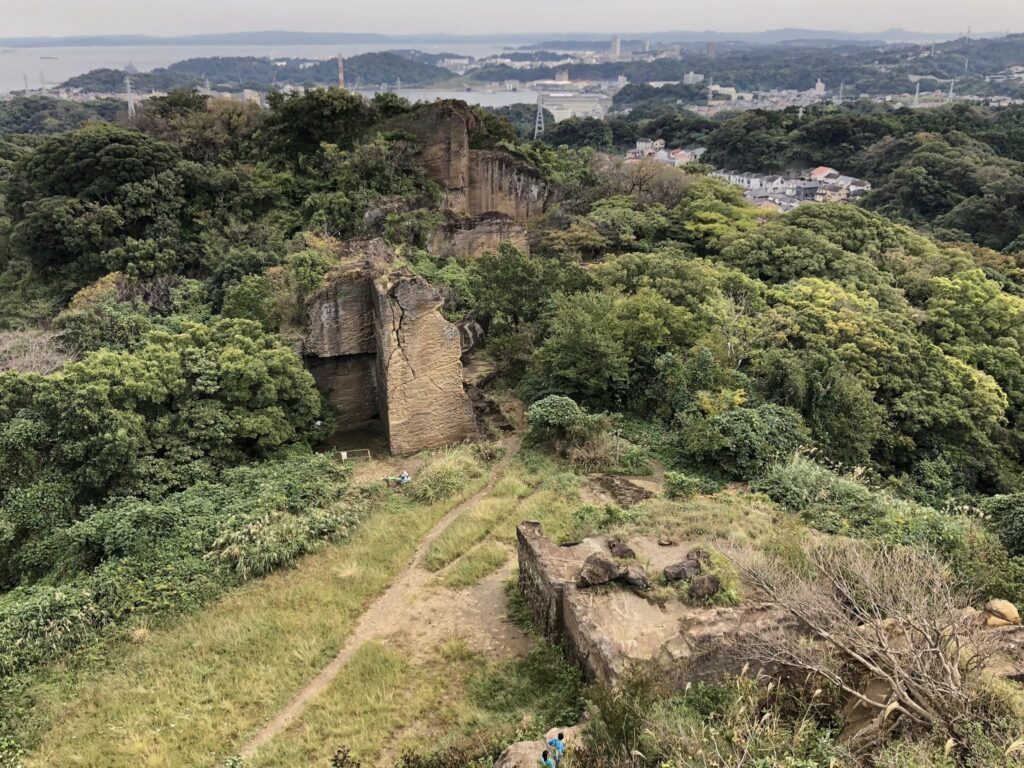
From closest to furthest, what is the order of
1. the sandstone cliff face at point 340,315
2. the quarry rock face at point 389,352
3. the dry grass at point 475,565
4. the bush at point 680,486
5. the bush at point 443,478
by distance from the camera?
1. the dry grass at point 475,565
2. the bush at point 680,486
3. the bush at point 443,478
4. the quarry rock face at point 389,352
5. the sandstone cliff face at point 340,315

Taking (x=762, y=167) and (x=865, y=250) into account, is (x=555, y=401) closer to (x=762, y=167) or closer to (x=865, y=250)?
(x=865, y=250)

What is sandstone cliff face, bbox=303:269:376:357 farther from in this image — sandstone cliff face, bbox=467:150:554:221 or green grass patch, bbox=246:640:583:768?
sandstone cliff face, bbox=467:150:554:221

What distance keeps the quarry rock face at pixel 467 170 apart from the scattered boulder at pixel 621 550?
19.6 m

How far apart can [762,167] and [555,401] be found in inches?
2556

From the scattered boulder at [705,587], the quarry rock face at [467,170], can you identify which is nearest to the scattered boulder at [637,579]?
the scattered boulder at [705,587]

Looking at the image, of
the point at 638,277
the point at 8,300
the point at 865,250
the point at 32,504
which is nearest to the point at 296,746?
the point at 32,504

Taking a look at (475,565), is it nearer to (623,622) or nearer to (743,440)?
(623,622)

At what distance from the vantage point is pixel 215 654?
9.88 metres

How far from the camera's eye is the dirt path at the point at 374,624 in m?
8.84

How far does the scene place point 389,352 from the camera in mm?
15891

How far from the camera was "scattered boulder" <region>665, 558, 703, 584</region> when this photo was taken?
378 inches

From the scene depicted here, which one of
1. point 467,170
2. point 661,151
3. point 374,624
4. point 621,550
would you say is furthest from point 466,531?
point 661,151

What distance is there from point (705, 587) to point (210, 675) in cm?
684

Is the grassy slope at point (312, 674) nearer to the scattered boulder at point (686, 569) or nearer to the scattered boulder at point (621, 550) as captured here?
the scattered boulder at point (621, 550)
